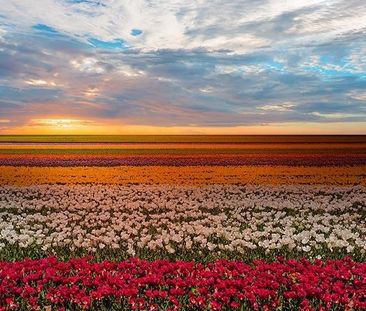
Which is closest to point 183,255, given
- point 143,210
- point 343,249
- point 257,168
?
point 343,249

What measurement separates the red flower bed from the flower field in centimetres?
3

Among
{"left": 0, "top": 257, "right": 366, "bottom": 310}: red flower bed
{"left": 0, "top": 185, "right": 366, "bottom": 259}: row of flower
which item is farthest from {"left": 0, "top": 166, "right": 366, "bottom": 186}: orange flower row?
{"left": 0, "top": 257, "right": 366, "bottom": 310}: red flower bed

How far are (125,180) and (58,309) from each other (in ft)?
73.7

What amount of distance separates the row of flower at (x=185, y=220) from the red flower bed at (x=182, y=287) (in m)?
1.84

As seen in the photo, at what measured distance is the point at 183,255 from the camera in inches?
474

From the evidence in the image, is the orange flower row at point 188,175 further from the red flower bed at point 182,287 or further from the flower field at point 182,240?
the red flower bed at point 182,287

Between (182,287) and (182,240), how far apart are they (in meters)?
4.37

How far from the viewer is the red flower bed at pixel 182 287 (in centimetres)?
772

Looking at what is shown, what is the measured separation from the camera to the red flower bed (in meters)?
7.72

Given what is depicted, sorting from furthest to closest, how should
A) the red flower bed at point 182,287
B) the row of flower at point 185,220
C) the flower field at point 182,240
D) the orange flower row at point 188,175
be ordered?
the orange flower row at point 188,175 < the row of flower at point 185,220 < the flower field at point 182,240 < the red flower bed at point 182,287

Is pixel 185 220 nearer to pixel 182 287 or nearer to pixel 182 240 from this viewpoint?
pixel 182 240

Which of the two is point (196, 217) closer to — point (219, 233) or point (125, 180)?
point (219, 233)

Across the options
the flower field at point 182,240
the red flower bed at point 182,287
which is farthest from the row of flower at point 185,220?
the red flower bed at point 182,287

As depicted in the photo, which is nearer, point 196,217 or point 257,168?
point 196,217
